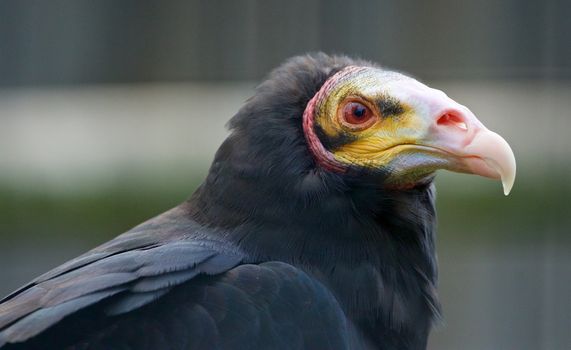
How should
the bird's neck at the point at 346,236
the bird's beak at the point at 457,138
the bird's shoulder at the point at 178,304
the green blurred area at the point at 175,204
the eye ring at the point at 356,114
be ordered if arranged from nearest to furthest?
the bird's shoulder at the point at 178,304, the bird's beak at the point at 457,138, the bird's neck at the point at 346,236, the eye ring at the point at 356,114, the green blurred area at the point at 175,204

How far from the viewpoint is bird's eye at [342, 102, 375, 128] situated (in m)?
3.81

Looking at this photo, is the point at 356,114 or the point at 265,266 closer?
the point at 265,266

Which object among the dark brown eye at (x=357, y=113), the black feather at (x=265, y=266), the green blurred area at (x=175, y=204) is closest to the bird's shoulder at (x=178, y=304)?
the black feather at (x=265, y=266)

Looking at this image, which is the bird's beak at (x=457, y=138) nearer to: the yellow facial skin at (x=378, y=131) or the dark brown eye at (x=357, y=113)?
the yellow facial skin at (x=378, y=131)

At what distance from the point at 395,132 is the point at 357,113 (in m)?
0.16

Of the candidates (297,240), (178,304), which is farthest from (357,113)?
(178,304)

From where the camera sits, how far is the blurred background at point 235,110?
7.44m

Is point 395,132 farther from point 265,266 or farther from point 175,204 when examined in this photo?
point 175,204

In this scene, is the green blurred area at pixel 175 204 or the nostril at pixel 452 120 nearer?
the nostril at pixel 452 120

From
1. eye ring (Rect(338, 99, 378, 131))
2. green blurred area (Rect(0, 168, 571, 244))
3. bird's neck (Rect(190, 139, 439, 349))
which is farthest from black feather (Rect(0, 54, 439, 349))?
green blurred area (Rect(0, 168, 571, 244))

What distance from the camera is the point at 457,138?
11.8 feet

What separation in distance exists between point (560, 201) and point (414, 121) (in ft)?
13.0

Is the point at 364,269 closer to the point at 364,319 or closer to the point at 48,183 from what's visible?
the point at 364,319

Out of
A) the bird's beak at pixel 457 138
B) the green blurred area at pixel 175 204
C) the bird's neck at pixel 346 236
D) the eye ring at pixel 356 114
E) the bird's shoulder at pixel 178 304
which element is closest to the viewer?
the bird's shoulder at pixel 178 304
